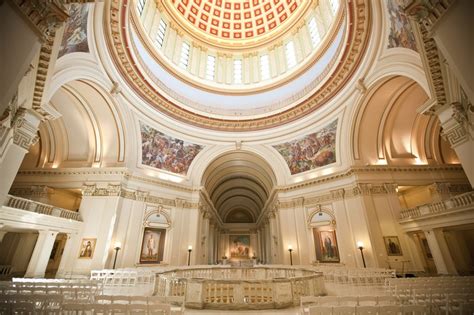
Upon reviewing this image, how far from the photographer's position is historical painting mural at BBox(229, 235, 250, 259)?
3312 cm

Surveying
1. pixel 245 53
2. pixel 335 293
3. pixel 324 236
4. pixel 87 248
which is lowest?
pixel 335 293

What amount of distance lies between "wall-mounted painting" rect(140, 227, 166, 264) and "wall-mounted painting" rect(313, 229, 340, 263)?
37.8 ft

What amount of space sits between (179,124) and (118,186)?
6.86m

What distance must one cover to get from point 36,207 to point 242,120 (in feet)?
49.3

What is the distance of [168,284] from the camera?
6.52 m

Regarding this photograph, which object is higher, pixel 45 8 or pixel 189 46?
pixel 189 46

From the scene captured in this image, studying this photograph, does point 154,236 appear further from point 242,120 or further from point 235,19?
point 235,19

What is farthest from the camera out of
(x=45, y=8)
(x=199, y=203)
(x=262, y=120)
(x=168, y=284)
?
(x=262, y=120)

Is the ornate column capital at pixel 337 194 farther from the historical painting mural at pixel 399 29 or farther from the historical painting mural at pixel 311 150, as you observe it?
the historical painting mural at pixel 399 29

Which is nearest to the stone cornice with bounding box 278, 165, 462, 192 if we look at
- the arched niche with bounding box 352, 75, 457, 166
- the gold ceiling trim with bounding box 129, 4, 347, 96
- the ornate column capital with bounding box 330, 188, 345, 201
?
the arched niche with bounding box 352, 75, 457, 166

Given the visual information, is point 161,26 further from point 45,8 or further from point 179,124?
point 45,8

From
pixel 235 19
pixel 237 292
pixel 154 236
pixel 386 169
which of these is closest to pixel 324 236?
pixel 386 169

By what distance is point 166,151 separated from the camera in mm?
17672

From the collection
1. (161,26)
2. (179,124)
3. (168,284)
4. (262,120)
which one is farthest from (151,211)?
(161,26)
